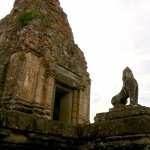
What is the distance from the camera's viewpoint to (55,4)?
53.3 feet

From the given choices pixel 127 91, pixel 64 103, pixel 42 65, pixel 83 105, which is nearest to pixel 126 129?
pixel 127 91

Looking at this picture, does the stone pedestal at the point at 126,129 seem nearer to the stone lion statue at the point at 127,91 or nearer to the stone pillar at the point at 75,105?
the stone lion statue at the point at 127,91

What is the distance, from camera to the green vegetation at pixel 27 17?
46.4 feet

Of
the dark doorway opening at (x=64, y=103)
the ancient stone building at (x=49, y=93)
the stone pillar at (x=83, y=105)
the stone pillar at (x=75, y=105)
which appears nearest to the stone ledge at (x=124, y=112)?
the ancient stone building at (x=49, y=93)

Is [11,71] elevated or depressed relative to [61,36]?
depressed

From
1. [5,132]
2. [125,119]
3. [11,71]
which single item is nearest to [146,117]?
[125,119]

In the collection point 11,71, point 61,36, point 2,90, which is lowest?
point 2,90

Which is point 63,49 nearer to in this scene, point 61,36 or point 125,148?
point 61,36

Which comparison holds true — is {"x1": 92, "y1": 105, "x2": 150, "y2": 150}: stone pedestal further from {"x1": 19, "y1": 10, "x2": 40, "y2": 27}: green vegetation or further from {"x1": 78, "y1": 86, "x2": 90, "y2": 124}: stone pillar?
{"x1": 19, "y1": 10, "x2": 40, "y2": 27}: green vegetation

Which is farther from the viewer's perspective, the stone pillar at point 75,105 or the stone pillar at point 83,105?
the stone pillar at point 83,105

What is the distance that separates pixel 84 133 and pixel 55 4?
12.1 m

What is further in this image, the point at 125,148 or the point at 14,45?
the point at 14,45

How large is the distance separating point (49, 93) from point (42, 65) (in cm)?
140

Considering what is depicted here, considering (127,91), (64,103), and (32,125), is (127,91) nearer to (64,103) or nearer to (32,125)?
(32,125)
